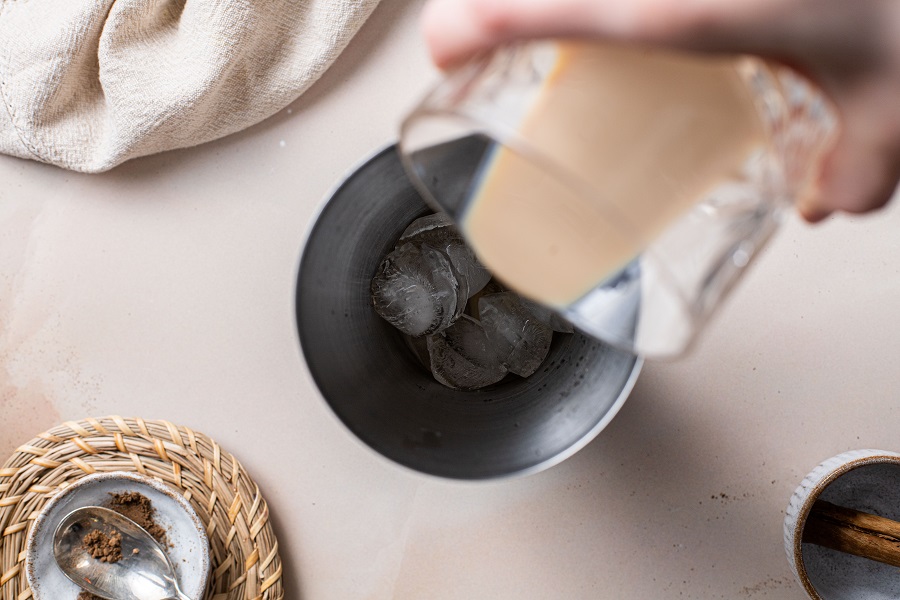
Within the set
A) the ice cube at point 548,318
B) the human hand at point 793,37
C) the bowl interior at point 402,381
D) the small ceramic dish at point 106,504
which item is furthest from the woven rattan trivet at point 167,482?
the human hand at point 793,37

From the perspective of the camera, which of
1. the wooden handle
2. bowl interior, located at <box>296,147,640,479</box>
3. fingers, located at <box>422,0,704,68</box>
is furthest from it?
the wooden handle

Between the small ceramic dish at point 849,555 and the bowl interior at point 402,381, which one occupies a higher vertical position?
the bowl interior at point 402,381

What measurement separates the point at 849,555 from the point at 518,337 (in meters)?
0.45

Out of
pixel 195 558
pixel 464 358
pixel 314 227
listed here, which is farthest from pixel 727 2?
pixel 195 558

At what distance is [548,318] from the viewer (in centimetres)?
71

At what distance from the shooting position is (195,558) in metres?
0.76

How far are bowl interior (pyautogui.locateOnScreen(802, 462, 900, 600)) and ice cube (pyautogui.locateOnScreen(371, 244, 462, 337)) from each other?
46cm

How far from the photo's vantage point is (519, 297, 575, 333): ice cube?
691 mm

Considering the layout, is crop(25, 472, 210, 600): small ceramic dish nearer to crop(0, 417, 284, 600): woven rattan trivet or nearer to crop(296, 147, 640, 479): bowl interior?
crop(0, 417, 284, 600): woven rattan trivet

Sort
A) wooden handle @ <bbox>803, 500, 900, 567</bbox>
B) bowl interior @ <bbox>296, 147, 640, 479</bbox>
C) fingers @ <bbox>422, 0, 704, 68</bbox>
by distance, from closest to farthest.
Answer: fingers @ <bbox>422, 0, 704, 68</bbox>
bowl interior @ <bbox>296, 147, 640, 479</bbox>
wooden handle @ <bbox>803, 500, 900, 567</bbox>

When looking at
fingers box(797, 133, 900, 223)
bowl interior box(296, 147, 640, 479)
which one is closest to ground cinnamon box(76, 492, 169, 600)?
bowl interior box(296, 147, 640, 479)

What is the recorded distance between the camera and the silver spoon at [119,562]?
0.74 metres

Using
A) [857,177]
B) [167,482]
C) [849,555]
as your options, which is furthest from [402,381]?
[849,555]

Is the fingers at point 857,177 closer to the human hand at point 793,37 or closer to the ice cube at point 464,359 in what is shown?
the human hand at point 793,37
